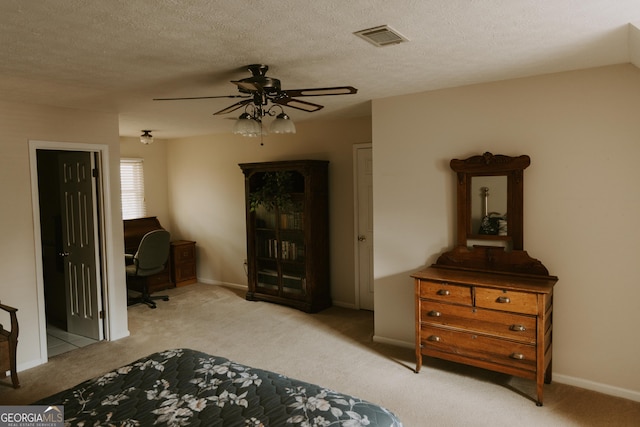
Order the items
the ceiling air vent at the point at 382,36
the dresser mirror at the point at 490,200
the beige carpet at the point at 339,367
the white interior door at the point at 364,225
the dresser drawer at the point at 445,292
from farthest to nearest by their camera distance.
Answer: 1. the white interior door at the point at 364,225
2. the dresser mirror at the point at 490,200
3. the dresser drawer at the point at 445,292
4. the beige carpet at the point at 339,367
5. the ceiling air vent at the point at 382,36

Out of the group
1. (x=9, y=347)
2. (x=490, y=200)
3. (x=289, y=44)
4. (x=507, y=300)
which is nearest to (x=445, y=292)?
(x=507, y=300)

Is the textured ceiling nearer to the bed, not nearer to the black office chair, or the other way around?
the bed

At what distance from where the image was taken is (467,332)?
3230 millimetres

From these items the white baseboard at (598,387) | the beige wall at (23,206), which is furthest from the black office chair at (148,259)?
the white baseboard at (598,387)

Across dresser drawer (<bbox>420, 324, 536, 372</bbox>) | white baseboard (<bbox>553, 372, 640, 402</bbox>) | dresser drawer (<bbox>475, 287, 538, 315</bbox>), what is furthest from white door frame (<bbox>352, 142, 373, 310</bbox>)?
white baseboard (<bbox>553, 372, 640, 402</bbox>)

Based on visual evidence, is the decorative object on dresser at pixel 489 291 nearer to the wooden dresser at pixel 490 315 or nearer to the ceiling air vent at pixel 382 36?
the wooden dresser at pixel 490 315

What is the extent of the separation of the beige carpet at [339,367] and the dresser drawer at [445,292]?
0.65 metres

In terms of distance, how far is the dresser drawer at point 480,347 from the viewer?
3000 mm

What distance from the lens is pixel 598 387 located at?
3121 mm

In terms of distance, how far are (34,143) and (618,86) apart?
474 cm

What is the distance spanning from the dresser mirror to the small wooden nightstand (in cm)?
449

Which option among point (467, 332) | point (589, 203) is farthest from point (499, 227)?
point (467, 332)

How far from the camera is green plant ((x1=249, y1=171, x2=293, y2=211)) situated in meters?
5.37

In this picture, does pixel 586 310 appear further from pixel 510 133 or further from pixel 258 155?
pixel 258 155
